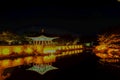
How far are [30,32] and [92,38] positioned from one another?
34765 millimetres

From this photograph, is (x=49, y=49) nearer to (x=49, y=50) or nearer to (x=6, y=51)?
(x=49, y=50)

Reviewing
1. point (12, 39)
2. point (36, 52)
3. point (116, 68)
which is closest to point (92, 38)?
point (12, 39)

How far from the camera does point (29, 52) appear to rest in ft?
93.6

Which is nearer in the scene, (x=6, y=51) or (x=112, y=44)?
(x=6, y=51)

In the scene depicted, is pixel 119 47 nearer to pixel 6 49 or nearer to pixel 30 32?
pixel 6 49

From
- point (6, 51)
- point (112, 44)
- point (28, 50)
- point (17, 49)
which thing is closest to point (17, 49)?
point (17, 49)

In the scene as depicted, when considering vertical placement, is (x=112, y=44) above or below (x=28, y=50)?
above

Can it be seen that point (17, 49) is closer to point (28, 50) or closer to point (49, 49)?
point (28, 50)

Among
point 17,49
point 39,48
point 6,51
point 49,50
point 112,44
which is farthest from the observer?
point 49,50

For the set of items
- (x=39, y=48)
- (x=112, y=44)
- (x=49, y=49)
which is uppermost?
(x=112, y=44)

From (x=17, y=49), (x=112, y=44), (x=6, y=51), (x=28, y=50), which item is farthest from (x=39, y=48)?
(x=112, y=44)

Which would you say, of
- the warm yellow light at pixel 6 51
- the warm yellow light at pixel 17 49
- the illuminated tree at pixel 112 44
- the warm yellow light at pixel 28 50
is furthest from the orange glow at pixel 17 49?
the illuminated tree at pixel 112 44

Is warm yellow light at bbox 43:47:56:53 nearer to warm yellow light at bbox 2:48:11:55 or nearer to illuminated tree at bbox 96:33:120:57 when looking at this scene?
warm yellow light at bbox 2:48:11:55

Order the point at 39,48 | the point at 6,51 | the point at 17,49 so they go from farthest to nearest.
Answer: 1. the point at 39,48
2. the point at 17,49
3. the point at 6,51
